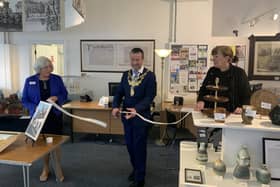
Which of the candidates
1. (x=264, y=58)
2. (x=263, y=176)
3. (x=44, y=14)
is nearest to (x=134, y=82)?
(x=263, y=176)

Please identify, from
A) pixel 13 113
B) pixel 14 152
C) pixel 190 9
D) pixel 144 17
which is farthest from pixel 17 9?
pixel 14 152

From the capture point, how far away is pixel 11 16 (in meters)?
5.70

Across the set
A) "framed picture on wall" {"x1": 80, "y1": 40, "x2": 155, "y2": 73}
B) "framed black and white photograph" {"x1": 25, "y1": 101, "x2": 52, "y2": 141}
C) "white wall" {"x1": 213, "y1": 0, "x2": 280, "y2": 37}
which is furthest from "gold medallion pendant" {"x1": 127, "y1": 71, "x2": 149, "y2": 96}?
"white wall" {"x1": 213, "y1": 0, "x2": 280, "y2": 37}

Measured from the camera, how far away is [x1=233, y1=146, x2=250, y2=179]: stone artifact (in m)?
1.72

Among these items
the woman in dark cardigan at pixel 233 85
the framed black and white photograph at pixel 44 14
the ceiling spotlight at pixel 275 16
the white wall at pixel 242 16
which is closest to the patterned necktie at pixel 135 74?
the woman in dark cardigan at pixel 233 85

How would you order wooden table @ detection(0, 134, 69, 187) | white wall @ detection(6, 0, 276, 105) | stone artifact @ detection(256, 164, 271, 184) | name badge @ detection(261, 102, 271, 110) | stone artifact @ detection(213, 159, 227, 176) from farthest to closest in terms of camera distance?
white wall @ detection(6, 0, 276, 105)
wooden table @ detection(0, 134, 69, 187)
name badge @ detection(261, 102, 271, 110)
stone artifact @ detection(213, 159, 227, 176)
stone artifact @ detection(256, 164, 271, 184)

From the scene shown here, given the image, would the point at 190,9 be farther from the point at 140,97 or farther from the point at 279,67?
the point at 140,97

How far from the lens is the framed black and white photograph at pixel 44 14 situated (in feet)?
17.9

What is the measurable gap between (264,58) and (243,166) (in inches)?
152

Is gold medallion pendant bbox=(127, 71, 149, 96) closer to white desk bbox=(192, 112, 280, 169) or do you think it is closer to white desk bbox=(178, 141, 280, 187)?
white desk bbox=(178, 141, 280, 187)

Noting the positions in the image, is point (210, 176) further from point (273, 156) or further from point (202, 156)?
point (273, 156)

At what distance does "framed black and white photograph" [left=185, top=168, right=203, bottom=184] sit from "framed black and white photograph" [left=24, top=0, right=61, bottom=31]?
4.54 metres

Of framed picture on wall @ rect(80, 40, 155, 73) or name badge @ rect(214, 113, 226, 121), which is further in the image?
framed picture on wall @ rect(80, 40, 155, 73)

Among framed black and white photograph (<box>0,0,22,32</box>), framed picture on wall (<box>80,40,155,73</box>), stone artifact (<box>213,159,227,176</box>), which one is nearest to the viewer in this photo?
stone artifact (<box>213,159,227,176</box>)
